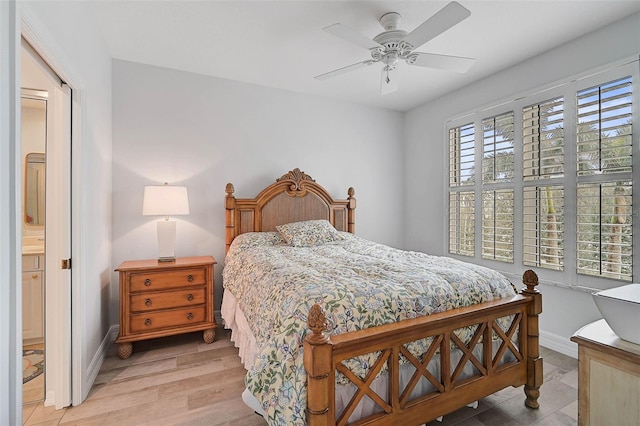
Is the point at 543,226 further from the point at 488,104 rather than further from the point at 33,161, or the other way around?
the point at 33,161

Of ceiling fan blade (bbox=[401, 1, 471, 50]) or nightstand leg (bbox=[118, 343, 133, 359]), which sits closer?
ceiling fan blade (bbox=[401, 1, 471, 50])

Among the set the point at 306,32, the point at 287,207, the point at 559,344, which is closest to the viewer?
the point at 306,32

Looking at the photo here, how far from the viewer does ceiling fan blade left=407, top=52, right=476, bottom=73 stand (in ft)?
7.52

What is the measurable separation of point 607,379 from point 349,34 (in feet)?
7.21

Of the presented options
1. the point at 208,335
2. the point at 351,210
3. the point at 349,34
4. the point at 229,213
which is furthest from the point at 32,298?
the point at 349,34

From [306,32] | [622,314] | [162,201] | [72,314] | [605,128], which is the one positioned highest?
[306,32]

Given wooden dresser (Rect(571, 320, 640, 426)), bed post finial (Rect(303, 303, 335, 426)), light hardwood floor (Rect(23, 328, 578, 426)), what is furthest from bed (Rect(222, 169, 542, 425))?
wooden dresser (Rect(571, 320, 640, 426))

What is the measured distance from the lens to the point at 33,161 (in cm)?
297

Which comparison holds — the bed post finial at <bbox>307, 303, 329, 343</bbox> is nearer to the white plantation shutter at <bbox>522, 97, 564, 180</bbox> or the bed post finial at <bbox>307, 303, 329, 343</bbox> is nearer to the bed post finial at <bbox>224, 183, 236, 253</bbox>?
the bed post finial at <bbox>224, 183, 236, 253</bbox>

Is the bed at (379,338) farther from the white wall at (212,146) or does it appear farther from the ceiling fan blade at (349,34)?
the ceiling fan blade at (349,34)

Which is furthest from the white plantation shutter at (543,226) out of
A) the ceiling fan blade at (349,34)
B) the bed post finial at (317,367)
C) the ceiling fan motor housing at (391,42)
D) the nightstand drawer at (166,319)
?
the nightstand drawer at (166,319)

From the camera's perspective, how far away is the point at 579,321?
8.68ft

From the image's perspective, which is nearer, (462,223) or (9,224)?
(9,224)

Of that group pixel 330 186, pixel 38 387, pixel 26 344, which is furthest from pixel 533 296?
pixel 26 344
